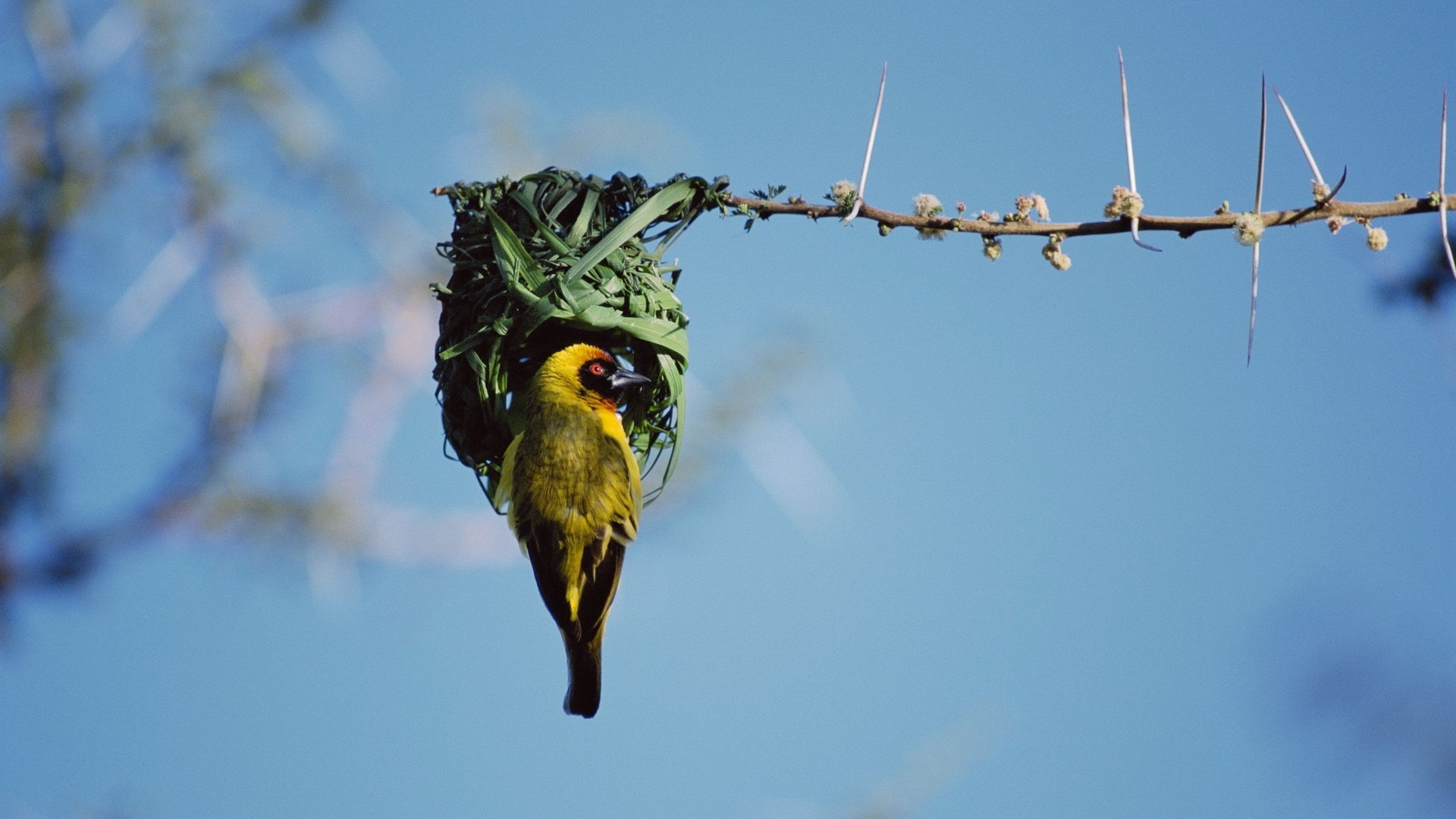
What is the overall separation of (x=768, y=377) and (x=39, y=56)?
401 cm

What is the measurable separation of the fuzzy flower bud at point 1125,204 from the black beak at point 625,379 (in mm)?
1135

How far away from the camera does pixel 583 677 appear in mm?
2719

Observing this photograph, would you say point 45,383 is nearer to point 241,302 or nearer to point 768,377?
point 241,302

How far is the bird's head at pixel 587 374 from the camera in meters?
2.78

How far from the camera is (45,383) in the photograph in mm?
6562

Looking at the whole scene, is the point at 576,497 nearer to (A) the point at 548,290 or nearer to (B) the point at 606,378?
(B) the point at 606,378

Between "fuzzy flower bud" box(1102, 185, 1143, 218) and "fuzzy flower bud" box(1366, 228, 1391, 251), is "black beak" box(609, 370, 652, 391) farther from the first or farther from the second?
"fuzzy flower bud" box(1366, 228, 1391, 251)

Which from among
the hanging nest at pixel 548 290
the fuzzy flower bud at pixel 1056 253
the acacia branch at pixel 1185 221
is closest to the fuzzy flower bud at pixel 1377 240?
the acacia branch at pixel 1185 221

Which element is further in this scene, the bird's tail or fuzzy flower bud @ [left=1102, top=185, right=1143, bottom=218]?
the bird's tail

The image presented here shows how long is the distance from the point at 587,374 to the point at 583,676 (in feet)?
2.09

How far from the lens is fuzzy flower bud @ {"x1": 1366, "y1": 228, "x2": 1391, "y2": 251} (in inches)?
77.6

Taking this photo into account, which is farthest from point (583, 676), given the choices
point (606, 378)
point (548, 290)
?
point (548, 290)

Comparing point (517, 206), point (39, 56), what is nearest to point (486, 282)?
point (517, 206)

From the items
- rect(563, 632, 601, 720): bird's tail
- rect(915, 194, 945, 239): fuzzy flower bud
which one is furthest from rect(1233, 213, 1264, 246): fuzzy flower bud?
rect(563, 632, 601, 720): bird's tail
